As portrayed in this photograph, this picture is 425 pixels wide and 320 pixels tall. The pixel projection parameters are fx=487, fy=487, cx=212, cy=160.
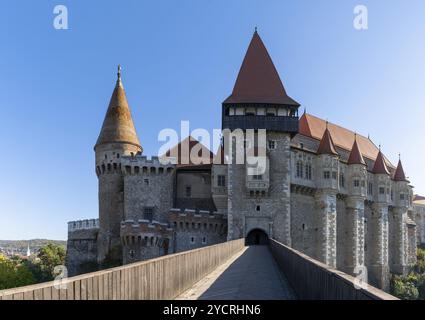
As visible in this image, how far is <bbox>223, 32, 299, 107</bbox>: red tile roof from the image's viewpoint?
37469mm

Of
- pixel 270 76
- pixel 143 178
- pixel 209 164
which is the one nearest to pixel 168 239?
pixel 143 178

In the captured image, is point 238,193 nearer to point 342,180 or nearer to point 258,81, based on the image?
point 258,81

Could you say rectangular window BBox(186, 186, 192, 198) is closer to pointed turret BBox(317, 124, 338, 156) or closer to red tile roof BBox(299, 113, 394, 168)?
pointed turret BBox(317, 124, 338, 156)

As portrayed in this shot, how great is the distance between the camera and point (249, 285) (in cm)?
1198

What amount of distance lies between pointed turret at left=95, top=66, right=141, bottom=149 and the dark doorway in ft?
39.3

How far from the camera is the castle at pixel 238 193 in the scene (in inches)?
1398

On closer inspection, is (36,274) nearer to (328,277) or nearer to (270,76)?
(270,76)

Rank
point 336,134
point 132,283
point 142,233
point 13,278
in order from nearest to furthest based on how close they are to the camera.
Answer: point 132,283
point 142,233
point 13,278
point 336,134

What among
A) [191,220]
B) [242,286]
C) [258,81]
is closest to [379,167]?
[258,81]

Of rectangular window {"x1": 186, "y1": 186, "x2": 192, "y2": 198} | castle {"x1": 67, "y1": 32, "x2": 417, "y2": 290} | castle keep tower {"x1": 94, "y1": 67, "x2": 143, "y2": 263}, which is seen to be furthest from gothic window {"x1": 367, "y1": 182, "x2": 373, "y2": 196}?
castle keep tower {"x1": 94, "y1": 67, "x2": 143, "y2": 263}

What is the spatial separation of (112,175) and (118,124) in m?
4.19

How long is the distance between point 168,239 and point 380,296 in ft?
102

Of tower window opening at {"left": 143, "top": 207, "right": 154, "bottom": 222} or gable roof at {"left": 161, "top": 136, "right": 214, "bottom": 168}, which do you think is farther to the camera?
gable roof at {"left": 161, "top": 136, "right": 214, "bottom": 168}

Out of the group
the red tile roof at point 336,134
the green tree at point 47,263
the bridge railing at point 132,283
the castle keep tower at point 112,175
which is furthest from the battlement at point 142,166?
the bridge railing at point 132,283
